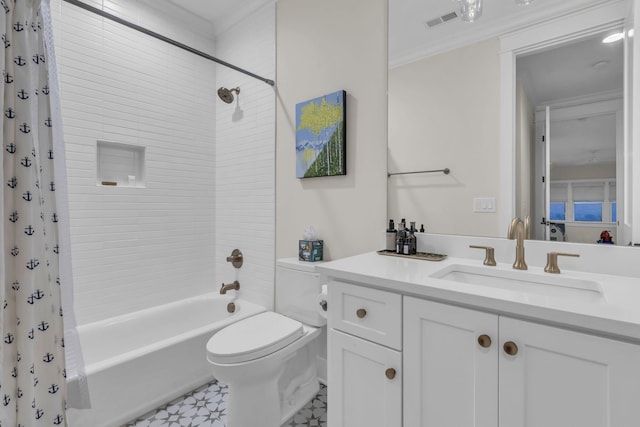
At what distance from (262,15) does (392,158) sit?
1.66 metres

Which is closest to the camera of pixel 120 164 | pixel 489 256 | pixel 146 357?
pixel 489 256

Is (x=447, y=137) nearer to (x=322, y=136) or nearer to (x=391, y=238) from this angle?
(x=391, y=238)

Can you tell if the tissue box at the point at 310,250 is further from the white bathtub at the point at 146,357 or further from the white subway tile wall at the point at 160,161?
the white bathtub at the point at 146,357

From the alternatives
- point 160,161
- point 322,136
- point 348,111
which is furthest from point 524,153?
point 160,161

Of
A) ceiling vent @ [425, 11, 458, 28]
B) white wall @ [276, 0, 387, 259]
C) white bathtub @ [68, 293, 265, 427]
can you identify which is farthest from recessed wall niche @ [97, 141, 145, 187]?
ceiling vent @ [425, 11, 458, 28]

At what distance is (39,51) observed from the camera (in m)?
1.20

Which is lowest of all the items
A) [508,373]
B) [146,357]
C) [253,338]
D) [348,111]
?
[146,357]

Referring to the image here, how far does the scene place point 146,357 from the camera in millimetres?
1656

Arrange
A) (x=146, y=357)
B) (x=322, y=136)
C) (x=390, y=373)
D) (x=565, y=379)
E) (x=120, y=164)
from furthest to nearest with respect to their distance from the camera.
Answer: (x=120, y=164)
(x=322, y=136)
(x=146, y=357)
(x=390, y=373)
(x=565, y=379)

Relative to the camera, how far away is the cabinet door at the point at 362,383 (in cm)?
101

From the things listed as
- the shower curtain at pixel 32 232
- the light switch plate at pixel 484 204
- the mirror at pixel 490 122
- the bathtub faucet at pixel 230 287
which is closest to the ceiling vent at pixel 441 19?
the mirror at pixel 490 122

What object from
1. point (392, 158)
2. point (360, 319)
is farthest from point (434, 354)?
point (392, 158)

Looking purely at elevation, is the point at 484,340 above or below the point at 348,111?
below

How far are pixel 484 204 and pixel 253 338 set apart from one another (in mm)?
1283
